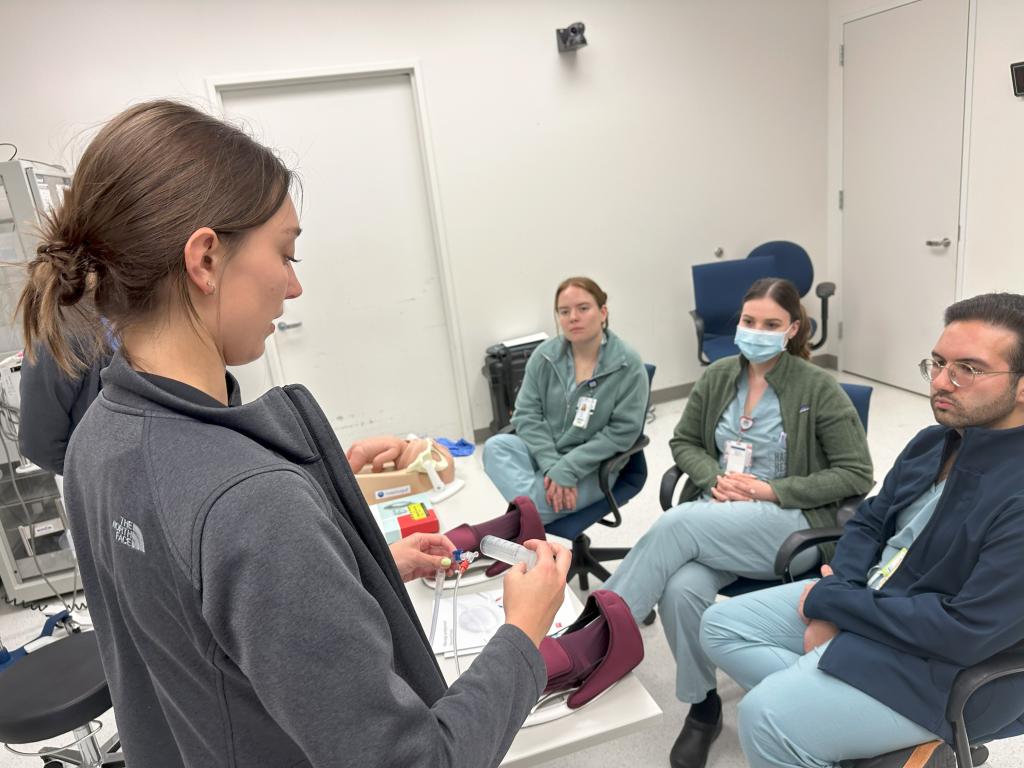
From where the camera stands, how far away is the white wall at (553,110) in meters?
3.52

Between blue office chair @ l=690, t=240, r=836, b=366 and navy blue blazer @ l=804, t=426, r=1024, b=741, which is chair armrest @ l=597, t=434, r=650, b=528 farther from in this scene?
blue office chair @ l=690, t=240, r=836, b=366

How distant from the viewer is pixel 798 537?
1.85m

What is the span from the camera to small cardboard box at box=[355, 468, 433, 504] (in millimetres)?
2145

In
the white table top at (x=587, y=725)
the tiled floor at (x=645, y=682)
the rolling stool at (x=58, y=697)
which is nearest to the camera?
the white table top at (x=587, y=725)

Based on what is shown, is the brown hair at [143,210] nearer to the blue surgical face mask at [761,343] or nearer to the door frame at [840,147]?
the blue surgical face mask at [761,343]

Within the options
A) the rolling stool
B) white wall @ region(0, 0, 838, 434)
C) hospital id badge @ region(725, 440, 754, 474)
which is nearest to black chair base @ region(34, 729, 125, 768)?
the rolling stool

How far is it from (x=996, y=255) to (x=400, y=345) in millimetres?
3453

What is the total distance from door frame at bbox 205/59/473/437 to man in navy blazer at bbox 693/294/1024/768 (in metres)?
2.97

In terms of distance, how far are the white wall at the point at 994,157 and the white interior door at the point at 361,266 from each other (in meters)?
3.11

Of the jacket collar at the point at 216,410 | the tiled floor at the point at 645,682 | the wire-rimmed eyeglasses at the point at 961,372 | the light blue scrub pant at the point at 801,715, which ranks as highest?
the jacket collar at the point at 216,410

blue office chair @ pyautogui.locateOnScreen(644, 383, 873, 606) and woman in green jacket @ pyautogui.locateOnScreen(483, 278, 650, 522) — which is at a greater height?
woman in green jacket @ pyautogui.locateOnScreen(483, 278, 650, 522)

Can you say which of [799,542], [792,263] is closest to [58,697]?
[799,542]

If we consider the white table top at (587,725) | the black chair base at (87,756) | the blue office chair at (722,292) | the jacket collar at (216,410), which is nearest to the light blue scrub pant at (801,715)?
the white table top at (587,725)

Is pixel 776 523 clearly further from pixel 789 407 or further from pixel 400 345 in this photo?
pixel 400 345
